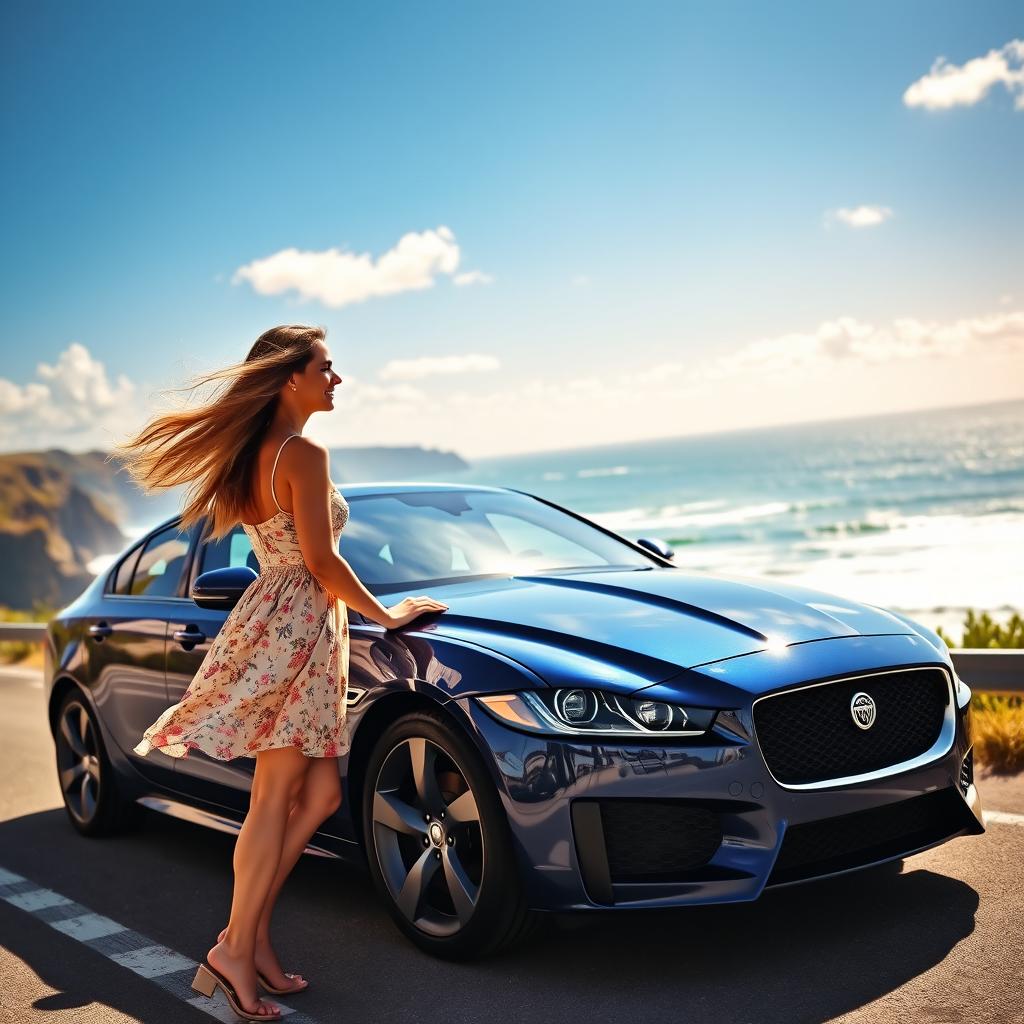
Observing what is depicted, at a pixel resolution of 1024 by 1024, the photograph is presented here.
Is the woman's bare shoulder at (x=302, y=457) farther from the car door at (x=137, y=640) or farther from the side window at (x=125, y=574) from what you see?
the side window at (x=125, y=574)

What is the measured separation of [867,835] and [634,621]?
93cm

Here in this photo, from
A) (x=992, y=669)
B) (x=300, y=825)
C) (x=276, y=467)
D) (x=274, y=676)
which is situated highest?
(x=276, y=467)

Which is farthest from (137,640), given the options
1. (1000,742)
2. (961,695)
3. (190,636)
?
(1000,742)

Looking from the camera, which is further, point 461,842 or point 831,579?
point 831,579

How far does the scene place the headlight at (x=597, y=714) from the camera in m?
3.45

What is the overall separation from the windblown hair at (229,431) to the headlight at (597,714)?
978 mm

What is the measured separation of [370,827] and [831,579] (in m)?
32.5

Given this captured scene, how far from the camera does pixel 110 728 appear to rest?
5.75m

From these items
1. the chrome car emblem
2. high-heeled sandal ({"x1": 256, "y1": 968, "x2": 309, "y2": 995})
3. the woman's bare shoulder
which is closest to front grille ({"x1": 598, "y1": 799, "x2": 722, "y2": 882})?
the chrome car emblem

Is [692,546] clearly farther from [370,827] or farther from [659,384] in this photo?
[659,384]

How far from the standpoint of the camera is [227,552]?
17.4ft

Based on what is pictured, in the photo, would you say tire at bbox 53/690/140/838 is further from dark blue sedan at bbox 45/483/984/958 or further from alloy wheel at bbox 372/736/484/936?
alloy wheel at bbox 372/736/484/936

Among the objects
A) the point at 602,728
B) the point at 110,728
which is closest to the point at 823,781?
the point at 602,728

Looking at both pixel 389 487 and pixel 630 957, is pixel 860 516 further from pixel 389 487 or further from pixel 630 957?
pixel 630 957
